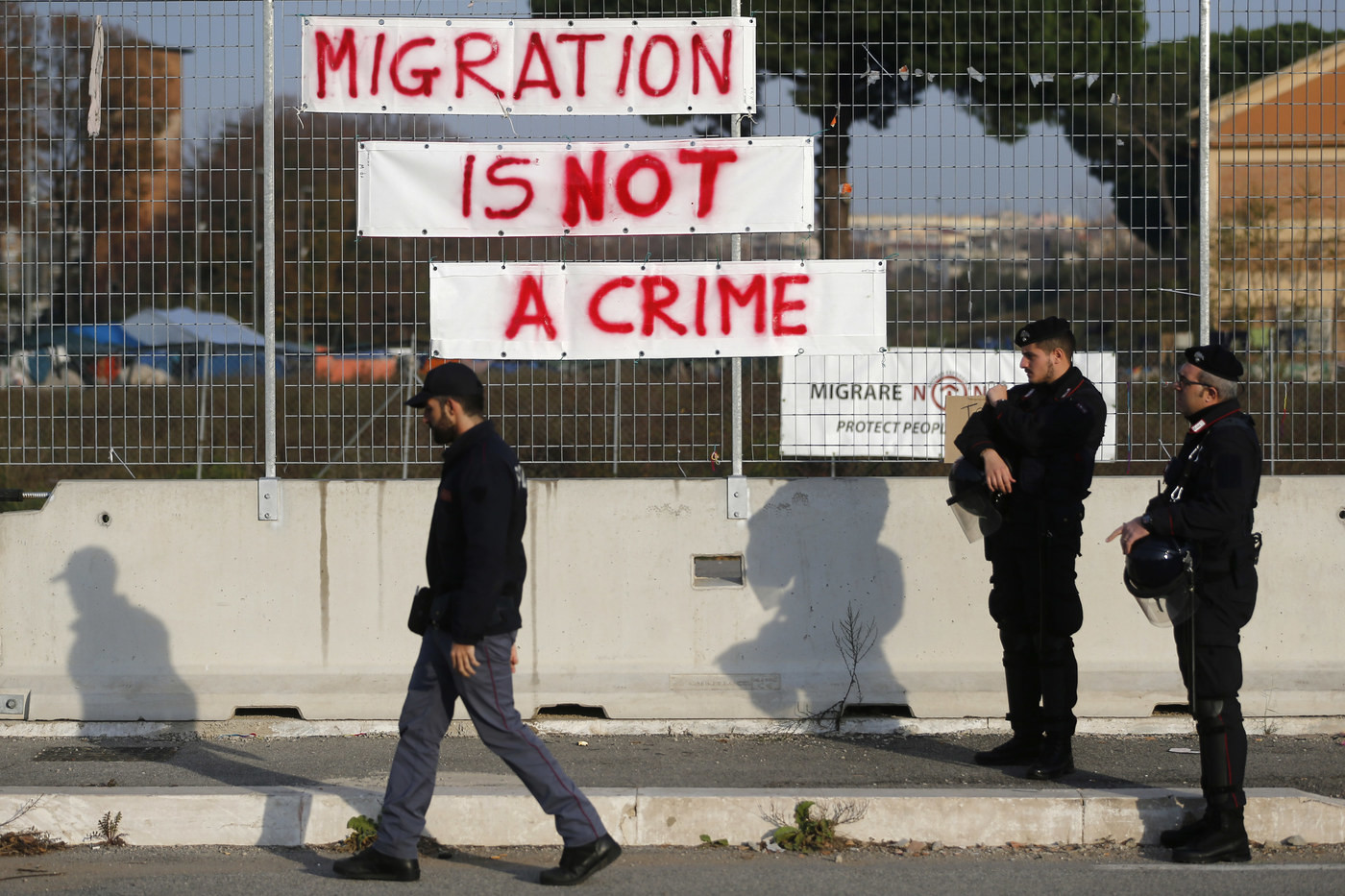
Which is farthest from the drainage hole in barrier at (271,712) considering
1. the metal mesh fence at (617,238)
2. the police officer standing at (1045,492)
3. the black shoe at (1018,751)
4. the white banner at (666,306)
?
the police officer standing at (1045,492)

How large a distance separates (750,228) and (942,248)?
1048mm

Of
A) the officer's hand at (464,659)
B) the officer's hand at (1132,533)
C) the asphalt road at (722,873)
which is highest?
the officer's hand at (1132,533)

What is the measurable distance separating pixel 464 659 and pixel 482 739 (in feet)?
1.18

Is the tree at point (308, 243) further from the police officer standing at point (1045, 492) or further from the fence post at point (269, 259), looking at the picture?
the police officer standing at point (1045, 492)

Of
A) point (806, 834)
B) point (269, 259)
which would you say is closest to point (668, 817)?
point (806, 834)

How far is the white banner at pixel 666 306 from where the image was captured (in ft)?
25.7

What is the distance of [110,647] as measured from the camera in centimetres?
764

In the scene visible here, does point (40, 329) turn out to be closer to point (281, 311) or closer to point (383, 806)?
point (281, 311)

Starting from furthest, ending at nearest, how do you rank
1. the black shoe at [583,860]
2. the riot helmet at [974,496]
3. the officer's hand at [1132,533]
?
the riot helmet at [974,496], the officer's hand at [1132,533], the black shoe at [583,860]

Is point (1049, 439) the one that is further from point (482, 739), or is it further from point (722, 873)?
point (482, 739)

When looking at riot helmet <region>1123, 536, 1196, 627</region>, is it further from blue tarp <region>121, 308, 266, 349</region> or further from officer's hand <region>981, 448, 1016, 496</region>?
blue tarp <region>121, 308, 266, 349</region>

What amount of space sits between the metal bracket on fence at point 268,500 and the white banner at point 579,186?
143 centimetres

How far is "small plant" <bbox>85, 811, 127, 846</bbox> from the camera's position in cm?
590

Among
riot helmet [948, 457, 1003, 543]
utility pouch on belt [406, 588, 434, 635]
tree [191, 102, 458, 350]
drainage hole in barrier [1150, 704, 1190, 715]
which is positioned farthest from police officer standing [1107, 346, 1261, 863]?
tree [191, 102, 458, 350]
